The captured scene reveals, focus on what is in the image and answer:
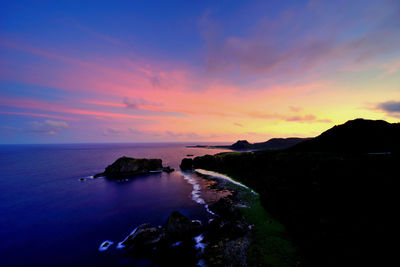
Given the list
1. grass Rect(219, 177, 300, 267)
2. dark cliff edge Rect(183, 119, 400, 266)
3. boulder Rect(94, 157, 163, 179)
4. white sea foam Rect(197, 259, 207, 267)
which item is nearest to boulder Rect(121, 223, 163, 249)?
white sea foam Rect(197, 259, 207, 267)

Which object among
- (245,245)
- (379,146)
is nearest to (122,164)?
(245,245)

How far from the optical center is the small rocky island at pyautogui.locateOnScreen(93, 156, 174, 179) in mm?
79688

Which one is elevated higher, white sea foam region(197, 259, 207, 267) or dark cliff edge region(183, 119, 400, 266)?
dark cliff edge region(183, 119, 400, 266)

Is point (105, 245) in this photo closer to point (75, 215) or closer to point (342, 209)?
point (75, 215)

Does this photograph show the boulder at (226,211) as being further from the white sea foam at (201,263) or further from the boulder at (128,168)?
the boulder at (128,168)

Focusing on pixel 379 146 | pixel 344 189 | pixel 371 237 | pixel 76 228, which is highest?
pixel 379 146

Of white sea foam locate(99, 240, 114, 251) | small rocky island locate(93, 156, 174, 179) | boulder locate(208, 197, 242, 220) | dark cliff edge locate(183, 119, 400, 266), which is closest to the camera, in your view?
dark cliff edge locate(183, 119, 400, 266)

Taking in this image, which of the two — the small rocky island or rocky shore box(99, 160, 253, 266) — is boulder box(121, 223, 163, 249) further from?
the small rocky island

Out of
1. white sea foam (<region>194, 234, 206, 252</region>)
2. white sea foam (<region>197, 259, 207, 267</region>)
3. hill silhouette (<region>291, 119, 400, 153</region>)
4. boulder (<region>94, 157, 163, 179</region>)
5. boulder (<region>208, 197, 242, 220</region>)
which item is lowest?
A: white sea foam (<region>194, 234, 206, 252</region>)

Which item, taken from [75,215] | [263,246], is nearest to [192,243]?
[263,246]

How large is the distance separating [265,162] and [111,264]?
61.5 metres

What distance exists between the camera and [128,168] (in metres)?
84.2

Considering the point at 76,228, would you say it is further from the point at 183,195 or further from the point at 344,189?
the point at 344,189

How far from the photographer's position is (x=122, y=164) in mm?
83562
